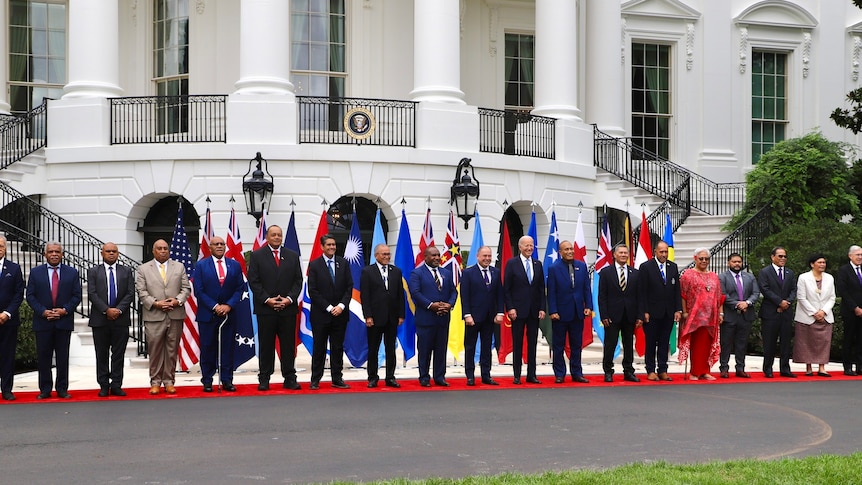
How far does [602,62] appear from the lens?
3309cm

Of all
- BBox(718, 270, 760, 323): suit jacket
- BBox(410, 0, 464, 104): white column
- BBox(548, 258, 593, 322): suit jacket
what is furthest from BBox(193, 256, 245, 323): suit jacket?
BBox(410, 0, 464, 104): white column

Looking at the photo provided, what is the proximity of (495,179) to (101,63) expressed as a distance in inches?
340

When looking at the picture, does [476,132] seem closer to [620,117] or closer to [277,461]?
[620,117]

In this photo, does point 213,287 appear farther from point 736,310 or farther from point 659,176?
point 659,176

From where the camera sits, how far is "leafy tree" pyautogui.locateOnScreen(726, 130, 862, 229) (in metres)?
26.9

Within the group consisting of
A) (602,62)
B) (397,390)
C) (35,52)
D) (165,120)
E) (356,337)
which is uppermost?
(602,62)

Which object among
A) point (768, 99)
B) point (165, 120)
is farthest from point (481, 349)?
point (768, 99)

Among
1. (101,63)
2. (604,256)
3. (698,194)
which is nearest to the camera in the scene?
(604,256)

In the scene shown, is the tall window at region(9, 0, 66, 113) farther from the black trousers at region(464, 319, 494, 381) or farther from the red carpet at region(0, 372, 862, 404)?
the black trousers at region(464, 319, 494, 381)

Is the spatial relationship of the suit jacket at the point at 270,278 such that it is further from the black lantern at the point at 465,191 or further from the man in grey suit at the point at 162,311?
the black lantern at the point at 465,191

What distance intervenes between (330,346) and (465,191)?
35.4 ft

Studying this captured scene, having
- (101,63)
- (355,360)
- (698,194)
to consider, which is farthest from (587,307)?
(698,194)

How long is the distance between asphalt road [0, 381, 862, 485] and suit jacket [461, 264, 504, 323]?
154 cm

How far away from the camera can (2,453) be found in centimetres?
1080
